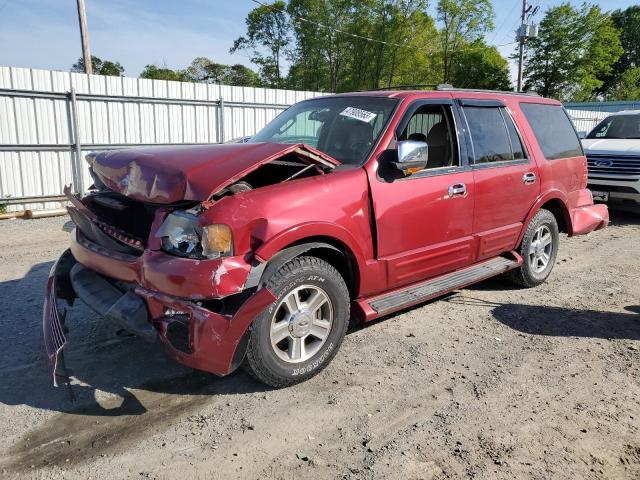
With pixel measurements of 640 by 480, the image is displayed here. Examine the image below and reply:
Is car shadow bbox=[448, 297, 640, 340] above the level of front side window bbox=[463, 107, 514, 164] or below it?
below

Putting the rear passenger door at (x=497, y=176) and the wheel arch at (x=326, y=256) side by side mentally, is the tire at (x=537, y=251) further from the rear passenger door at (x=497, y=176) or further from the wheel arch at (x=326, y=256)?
the wheel arch at (x=326, y=256)

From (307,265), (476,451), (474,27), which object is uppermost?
(474,27)

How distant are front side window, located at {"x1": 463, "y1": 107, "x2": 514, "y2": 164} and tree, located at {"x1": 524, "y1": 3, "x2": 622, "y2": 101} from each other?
4717cm

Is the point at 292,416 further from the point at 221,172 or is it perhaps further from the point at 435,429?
the point at 221,172

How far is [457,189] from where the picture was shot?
4.24m

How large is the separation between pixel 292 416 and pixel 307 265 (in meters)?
0.93

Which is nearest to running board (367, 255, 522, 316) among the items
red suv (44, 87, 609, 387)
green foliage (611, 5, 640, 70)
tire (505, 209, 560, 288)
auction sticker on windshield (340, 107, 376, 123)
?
red suv (44, 87, 609, 387)

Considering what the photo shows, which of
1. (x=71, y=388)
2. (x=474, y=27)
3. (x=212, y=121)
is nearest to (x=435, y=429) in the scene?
(x=71, y=388)

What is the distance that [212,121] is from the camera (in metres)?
12.2

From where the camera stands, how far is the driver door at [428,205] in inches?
147

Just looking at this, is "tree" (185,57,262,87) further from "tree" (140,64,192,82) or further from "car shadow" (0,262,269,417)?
"car shadow" (0,262,269,417)

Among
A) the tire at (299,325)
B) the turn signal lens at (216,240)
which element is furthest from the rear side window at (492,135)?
the turn signal lens at (216,240)

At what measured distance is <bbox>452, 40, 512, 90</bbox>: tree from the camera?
44.3 m

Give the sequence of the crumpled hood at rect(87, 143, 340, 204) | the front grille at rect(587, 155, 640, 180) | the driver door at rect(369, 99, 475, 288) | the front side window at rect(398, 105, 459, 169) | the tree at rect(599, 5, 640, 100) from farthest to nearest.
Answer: the tree at rect(599, 5, 640, 100)
the front grille at rect(587, 155, 640, 180)
the front side window at rect(398, 105, 459, 169)
the driver door at rect(369, 99, 475, 288)
the crumpled hood at rect(87, 143, 340, 204)
